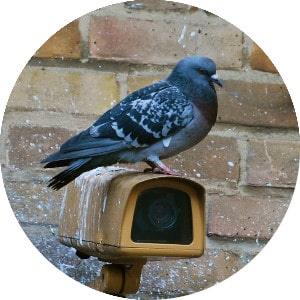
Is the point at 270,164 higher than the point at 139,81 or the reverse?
the reverse

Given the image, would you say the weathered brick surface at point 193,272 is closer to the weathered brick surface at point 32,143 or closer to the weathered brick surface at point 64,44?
the weathered brick surface at point 32,143

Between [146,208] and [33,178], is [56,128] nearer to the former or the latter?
[33,178]

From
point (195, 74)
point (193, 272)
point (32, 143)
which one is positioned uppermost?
point (195, 74)

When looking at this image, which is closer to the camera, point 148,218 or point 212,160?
point 148,218

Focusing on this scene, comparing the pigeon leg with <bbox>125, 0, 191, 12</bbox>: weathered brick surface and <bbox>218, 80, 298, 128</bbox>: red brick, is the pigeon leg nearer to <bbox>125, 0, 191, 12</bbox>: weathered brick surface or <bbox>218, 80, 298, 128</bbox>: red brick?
<bbox>218, 80, 298, 128</bbox>: red brick

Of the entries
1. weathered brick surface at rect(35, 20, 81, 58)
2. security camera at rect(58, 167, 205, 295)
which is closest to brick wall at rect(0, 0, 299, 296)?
weathered brick surface at rect(35, 20, 81, 58)

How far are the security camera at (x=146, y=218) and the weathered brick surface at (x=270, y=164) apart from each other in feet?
0.70

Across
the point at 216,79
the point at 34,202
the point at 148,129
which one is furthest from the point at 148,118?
the point at 34,202

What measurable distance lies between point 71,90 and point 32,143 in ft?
0.35

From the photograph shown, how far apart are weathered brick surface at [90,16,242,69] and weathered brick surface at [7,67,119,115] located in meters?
0.04

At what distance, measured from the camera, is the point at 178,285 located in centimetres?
136

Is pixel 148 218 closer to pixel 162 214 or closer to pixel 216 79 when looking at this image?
pixel 162 214

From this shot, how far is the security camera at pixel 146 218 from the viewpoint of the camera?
45.8 inches

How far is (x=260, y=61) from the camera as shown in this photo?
1.36 meters
